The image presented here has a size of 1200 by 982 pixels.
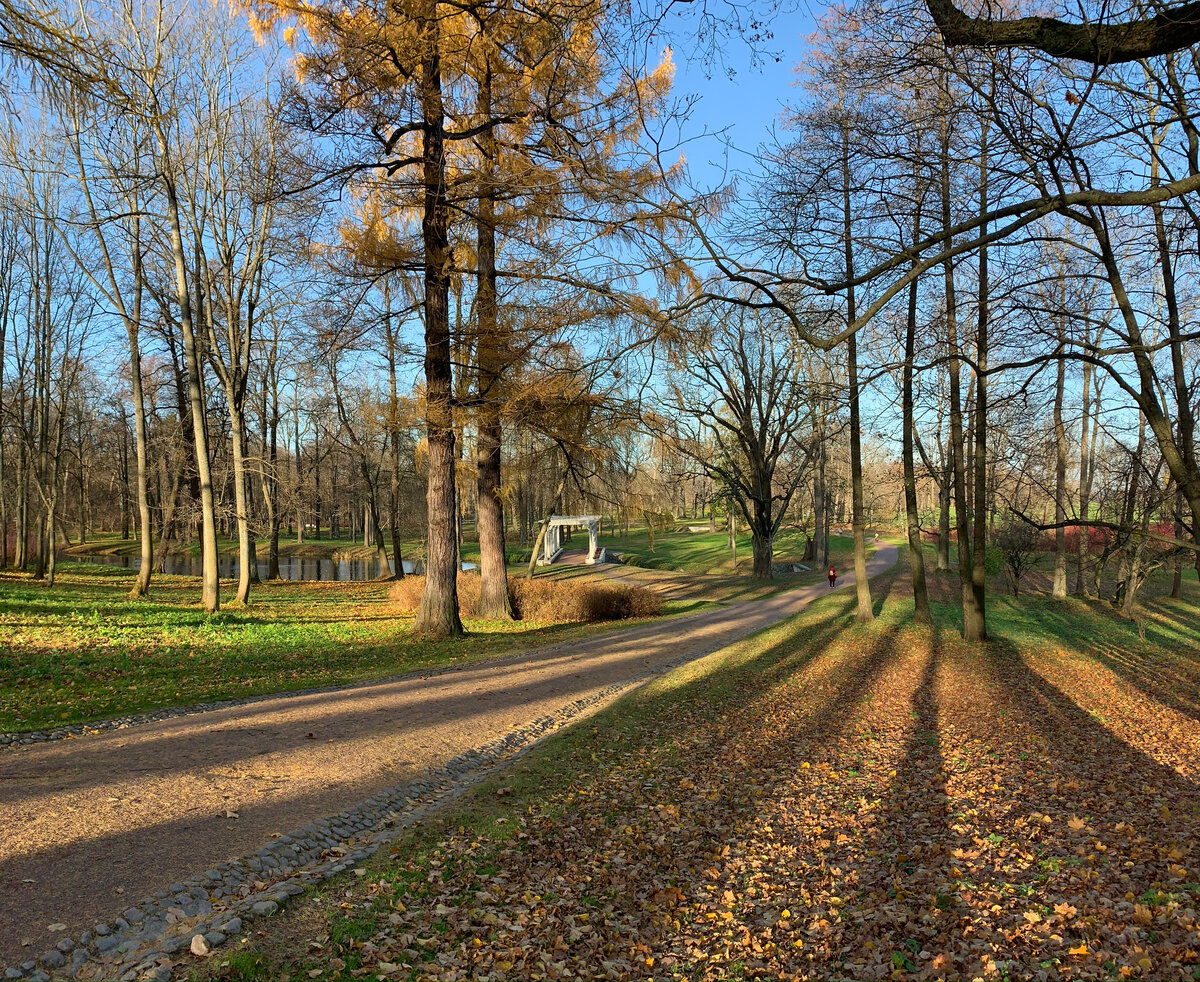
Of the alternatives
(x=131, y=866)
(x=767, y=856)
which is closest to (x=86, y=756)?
(x=131, y=866)

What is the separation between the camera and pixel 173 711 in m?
7.63

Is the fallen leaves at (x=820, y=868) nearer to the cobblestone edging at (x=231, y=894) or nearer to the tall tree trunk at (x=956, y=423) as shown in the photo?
the cobblestone edging at (x=231, y=894)

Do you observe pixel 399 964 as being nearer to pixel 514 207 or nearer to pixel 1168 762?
pixel 1168 762

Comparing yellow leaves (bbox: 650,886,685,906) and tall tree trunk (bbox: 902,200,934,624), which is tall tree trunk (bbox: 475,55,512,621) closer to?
tall tree trunk (bbox: 902,200,934,624)

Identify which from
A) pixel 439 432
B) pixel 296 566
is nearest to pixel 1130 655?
pixel 439 432

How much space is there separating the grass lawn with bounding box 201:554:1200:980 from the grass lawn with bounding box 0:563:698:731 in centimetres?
433

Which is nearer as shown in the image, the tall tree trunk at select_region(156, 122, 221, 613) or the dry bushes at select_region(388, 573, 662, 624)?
the tall tree trunk at select_region(156, 122, 221, 613)

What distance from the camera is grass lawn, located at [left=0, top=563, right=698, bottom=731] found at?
8008 millimetres

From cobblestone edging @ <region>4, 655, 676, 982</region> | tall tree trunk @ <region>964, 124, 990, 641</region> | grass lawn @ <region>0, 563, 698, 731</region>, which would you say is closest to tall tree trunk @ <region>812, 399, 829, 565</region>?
tall tree trunk @ <region>964, 124, 990, 641</region>

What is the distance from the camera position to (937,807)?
6.16 metres

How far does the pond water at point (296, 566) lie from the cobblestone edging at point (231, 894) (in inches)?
1105

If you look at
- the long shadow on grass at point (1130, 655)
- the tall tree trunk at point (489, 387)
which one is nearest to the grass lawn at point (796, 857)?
the long shadow on grass at point (1130, 655)

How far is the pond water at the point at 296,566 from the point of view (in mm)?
34647

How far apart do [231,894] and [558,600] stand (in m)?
14.6
